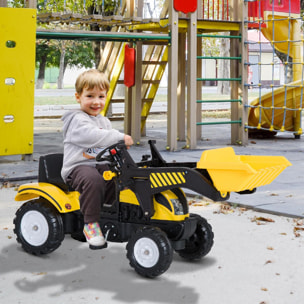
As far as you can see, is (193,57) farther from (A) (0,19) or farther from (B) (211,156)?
(B) (211,156)

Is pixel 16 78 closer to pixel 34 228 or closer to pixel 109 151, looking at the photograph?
pixel 34 228

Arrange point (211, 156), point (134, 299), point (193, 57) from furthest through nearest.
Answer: point (193, 57) → point (211, 156) → point (134, 299)

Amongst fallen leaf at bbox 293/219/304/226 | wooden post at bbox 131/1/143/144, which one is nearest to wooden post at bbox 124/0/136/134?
wooden post at bbox 131/1/143/144

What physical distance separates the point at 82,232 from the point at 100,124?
690 mm

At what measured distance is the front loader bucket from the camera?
352 centimetres

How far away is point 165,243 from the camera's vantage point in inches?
147

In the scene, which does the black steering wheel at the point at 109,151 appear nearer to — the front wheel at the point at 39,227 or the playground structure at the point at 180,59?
the front wheel at the point at 39,227

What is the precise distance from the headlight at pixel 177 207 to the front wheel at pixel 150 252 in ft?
0.54

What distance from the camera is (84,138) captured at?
13.3 ft

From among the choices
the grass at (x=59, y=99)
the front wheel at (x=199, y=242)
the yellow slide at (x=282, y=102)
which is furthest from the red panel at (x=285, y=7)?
the grass at (x=59, y=99)

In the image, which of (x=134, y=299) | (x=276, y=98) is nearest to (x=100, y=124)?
(x=134, y=299)

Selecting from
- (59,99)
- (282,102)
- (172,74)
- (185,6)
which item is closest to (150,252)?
(172,74)

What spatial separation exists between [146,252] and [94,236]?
39 centimetres

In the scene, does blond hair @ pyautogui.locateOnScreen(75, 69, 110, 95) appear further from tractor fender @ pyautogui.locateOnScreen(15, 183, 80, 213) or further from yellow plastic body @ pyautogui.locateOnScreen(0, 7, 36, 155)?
yellow plastic body @ pyautogui.locateOnScreen(0, 7, 36, 155)
